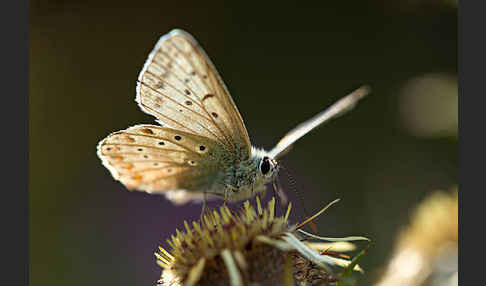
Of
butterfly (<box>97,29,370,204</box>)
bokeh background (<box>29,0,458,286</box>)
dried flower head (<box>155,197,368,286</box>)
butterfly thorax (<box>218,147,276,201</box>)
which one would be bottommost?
dried flower head (<box>155,197,368,286</box>)

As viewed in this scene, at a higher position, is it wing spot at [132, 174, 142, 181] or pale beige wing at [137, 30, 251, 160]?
pale beige wing at [137, 30, 251, 160]

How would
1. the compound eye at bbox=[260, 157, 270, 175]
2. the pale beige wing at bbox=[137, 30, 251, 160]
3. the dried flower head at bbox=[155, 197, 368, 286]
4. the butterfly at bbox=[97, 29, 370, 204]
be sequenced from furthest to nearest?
1. the compound eye at bbox=[260, 157, 270, 175]
2. the butterfly at bbox=[97, 29, 370, 204]
3. the pale beige wing at bbox=[137, 30, 251, 160]
4. the dried flower head at bbox=[155, 197, 368, 286]

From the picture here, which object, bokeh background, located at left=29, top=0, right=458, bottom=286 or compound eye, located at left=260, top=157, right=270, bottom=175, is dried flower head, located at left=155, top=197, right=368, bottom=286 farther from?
bokeh background, located at left=29, top=0, right=458, bottom=286

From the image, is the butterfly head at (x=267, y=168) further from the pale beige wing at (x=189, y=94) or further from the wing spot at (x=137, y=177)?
the wing spot at (x=137, y=177)

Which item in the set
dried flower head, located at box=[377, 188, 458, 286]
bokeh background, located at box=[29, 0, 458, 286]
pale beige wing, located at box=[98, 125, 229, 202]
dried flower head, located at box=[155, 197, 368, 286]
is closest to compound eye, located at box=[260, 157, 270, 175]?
pale beige wing, located at box=[98, 125, 229, 202]

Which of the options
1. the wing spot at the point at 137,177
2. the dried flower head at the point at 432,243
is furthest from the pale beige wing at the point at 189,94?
the dried flower head at the point at 432,243

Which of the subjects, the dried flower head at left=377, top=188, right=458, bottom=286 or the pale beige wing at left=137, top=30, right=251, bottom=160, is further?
the dried flower head at left=377, top=188, right=458, bottom=286

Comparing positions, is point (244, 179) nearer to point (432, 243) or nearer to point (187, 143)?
point (187, 143)
